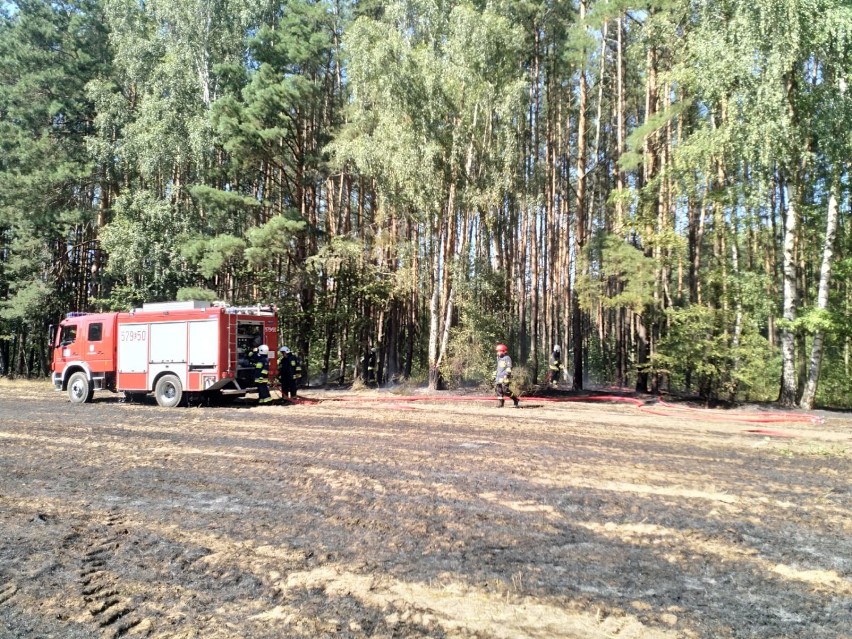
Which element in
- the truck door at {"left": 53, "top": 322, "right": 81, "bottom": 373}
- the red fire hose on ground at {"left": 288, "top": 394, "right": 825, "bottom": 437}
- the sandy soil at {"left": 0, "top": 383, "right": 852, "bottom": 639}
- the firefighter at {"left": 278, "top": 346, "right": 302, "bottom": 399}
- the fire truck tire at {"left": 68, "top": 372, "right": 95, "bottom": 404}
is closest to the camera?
the sandy soil at {"left": 0, "top": 383, "right": 852, "bottom": 639}

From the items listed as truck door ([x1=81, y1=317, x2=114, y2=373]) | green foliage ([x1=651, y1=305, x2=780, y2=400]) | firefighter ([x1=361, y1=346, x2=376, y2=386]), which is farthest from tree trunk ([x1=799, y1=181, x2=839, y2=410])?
truck door ([x1=81, y1=317, x2=114, y2=373])

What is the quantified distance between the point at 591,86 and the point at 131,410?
2357cm

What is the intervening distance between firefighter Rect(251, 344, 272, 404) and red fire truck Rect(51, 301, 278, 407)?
181mm

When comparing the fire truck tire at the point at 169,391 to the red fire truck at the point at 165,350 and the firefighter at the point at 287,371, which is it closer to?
the red fire truck at the point at 165,350

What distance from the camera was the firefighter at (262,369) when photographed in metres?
15.6

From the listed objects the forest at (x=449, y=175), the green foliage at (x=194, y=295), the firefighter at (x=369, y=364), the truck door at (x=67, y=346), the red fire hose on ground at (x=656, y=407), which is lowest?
the red fire hose on ground at (x=656, y=407)

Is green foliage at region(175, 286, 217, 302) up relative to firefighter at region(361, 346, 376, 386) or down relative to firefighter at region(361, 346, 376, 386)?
up

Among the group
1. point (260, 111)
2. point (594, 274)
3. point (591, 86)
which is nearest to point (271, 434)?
point (594, 274)

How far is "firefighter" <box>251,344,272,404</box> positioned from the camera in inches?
615

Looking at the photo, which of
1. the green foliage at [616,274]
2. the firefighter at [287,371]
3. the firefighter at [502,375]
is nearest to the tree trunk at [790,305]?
the green foliage at [616,274]

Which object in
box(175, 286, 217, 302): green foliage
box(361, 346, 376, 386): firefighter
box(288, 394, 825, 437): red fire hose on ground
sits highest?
box(175, 286, 217, 302): green foliage

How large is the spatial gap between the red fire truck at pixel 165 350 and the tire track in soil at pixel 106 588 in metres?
10.1

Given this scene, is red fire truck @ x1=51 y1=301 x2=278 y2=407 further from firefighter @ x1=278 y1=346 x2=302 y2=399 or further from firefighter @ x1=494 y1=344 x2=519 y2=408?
firefighter @ x1=494 y1=344 x2=519 y2=408

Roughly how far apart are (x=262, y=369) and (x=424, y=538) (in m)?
11.9
